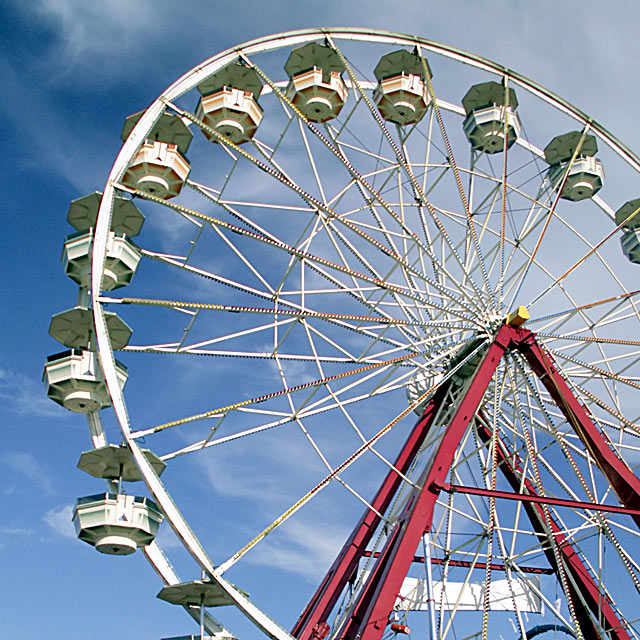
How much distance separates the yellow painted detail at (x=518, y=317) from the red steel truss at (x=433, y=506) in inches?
4.0

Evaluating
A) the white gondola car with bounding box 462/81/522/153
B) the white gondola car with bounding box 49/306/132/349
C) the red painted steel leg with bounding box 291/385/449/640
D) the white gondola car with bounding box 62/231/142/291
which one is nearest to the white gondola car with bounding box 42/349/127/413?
the white gondola car with bounding box 49/306/132/349

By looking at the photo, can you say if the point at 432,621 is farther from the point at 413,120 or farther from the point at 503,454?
the point at 413,120

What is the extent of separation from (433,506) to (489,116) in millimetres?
9152

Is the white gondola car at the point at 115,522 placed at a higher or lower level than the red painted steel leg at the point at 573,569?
higher

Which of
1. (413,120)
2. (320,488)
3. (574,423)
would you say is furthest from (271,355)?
(413,120)

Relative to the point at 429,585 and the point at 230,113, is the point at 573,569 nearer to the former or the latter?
the point at 429,585

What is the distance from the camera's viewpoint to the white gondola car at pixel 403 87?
15.8 metres

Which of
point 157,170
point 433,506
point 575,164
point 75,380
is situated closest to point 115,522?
point 75,380

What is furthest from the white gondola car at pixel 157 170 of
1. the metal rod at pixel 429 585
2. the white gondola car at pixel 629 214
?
the white gondola car at pixel 629 214

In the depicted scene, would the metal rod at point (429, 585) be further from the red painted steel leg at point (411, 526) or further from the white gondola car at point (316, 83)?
the white gondola car at point (316, 83)

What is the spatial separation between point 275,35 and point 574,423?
860 centimetres

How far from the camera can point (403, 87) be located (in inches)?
621

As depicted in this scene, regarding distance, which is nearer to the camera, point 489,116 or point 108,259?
point 108,259

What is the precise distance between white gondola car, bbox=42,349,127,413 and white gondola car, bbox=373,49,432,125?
770 cm
